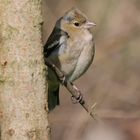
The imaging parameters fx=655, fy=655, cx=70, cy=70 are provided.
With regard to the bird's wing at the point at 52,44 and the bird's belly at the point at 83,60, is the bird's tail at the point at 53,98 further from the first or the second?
the bird's wing at the point at 52,44

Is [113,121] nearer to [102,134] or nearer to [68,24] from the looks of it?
[102,134]

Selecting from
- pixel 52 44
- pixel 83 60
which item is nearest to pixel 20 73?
pixel 52 44

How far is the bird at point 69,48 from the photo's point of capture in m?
4.96

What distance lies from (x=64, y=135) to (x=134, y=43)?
5.37 feet

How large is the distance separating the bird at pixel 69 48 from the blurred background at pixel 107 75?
1.60 m

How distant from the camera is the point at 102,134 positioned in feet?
25.2

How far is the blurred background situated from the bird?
5.26ft

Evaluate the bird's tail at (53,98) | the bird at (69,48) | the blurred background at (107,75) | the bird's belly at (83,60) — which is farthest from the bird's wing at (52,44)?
the blurred background at (107,75)

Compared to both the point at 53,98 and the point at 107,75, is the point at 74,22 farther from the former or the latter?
the point at 107,75

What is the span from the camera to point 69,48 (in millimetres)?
5023

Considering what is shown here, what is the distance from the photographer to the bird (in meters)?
4.96

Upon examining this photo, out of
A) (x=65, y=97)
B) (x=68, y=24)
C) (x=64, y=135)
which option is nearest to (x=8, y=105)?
(x=68, y=24)

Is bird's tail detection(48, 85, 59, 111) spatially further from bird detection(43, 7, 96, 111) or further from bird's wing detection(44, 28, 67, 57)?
bird's wing detection(44, 28, 67, 57)

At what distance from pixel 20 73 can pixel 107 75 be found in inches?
203
